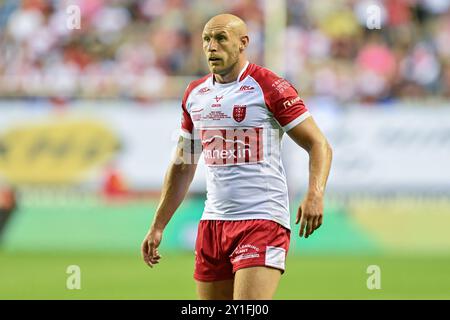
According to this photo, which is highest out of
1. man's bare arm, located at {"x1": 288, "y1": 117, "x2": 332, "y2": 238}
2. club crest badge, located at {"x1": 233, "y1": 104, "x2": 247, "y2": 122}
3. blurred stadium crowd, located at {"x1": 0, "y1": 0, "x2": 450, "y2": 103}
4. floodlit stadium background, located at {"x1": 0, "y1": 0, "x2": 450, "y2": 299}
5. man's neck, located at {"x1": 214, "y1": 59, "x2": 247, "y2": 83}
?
blurred stadium crowd, located at {"x1": 0, "y1": 0, "x2": 450, "y2": 103}

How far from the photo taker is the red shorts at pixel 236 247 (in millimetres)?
6449

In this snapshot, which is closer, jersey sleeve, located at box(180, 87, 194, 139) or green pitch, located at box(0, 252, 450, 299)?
jersey sleeve, located at box(180, 87, 194, 139)

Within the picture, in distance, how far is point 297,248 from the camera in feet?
54.1

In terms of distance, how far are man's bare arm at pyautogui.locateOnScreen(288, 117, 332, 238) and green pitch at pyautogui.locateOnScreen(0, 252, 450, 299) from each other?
17.5 ft

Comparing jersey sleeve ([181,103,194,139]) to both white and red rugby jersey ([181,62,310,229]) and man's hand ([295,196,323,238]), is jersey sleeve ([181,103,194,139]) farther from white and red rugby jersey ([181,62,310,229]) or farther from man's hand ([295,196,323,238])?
man's hand ([295,196,323,238])

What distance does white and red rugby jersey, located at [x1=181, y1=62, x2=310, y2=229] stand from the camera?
21.8ft

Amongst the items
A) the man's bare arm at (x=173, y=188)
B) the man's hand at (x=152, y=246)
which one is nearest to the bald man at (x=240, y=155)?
the man's bare arm at (x=173, y=188)

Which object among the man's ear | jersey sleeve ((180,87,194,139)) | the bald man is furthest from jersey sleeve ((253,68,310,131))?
jersey sleeve ((180,87,194,139))

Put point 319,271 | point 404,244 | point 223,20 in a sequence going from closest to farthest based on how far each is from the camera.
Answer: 1. point 223,20
2. point 319,271
3. point 404,244

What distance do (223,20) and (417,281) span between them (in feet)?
23.8

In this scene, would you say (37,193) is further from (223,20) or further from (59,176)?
(223,20)

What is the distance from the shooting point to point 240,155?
6.71 m

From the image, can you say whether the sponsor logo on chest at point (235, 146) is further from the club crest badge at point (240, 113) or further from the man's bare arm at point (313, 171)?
the man's bare arm at point (313, 171)
